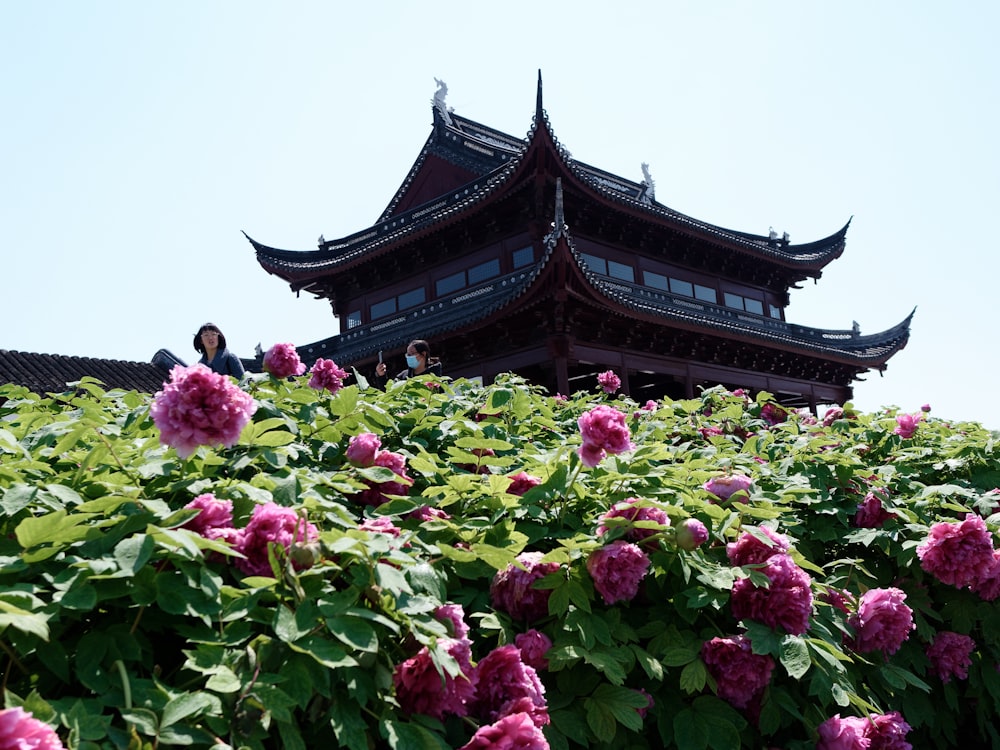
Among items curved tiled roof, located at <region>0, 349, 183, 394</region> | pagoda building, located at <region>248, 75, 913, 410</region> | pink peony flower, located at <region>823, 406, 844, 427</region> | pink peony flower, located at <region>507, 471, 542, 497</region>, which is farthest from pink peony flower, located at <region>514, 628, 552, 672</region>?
curved tiled roof, located at <region>0, 349, 183, 394</region>

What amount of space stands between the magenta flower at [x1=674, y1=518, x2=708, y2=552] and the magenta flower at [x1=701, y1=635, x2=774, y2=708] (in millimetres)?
203

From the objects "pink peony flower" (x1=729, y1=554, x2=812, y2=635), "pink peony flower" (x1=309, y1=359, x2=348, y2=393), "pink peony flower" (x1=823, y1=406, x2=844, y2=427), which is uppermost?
"pink peony flower" (x1=823, y1=406, x2=844, y2=427)

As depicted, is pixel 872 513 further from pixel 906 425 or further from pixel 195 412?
pixel 195 412

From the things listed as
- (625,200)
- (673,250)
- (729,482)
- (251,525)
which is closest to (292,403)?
(251,525)

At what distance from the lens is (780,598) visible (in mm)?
1640

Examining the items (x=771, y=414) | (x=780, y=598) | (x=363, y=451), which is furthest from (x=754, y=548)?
(x=771, y=414)

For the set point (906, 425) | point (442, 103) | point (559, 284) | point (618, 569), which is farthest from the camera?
point (442, 103)

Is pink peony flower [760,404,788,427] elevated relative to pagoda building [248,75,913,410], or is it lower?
lower

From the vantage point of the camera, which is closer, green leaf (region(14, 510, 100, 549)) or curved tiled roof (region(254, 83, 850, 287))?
green leaf (region(14, 510, 100, 549))

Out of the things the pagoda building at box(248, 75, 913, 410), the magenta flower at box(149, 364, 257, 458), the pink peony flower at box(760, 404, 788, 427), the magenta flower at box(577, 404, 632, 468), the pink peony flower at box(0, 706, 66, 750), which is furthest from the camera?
the pagoda building at box(248, 75, 913, 410)

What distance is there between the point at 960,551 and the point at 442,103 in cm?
2002

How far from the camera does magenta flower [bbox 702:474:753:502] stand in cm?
208

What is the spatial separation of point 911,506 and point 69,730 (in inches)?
101

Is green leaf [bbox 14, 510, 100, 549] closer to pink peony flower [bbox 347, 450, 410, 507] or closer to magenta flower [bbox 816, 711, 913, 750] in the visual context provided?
pink peony flower [bbox 347, 450, 410, 507]
